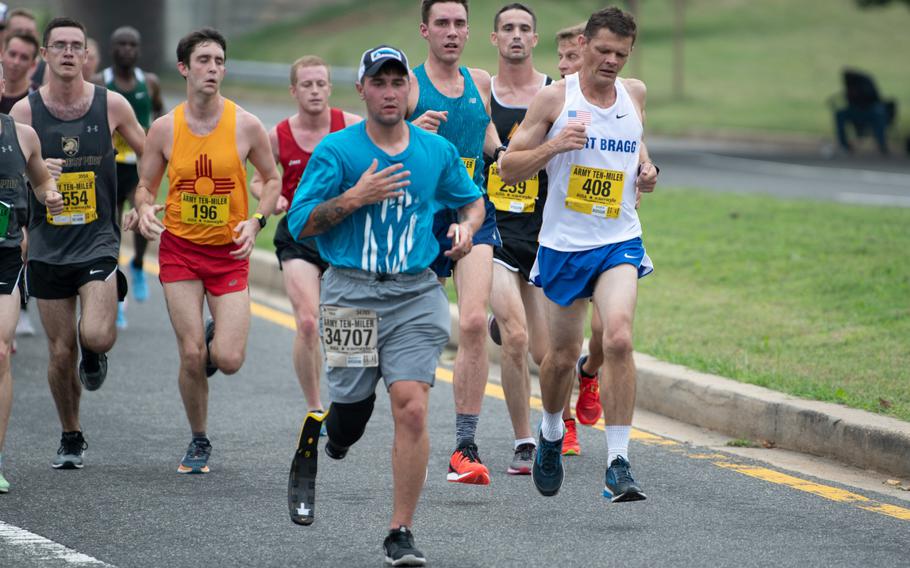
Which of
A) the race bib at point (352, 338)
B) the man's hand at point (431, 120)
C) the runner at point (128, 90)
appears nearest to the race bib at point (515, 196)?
the man's hand at point (431, 120)

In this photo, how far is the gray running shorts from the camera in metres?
6.06

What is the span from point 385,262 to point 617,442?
138 cm

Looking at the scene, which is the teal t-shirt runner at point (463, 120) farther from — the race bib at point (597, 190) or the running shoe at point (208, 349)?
the running shoe at point (208, 349)

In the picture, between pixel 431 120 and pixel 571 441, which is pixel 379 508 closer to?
pixel 571 441

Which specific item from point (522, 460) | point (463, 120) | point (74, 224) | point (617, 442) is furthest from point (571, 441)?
point (74, 224)

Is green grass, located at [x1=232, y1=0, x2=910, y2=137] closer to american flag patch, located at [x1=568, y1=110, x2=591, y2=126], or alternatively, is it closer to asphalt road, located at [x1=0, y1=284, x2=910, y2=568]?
asphalt road, located at [x1=0, y1=284, x2=910, y2=568]

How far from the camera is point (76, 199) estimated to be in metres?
8.05

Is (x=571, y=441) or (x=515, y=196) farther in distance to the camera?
(x=515, y=196)

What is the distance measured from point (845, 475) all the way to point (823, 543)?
130cm

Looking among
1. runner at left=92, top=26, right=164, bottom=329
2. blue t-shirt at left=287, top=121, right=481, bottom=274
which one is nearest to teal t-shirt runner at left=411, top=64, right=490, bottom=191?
blue t-shirt at left=287, top=121, right=481, bottom=274

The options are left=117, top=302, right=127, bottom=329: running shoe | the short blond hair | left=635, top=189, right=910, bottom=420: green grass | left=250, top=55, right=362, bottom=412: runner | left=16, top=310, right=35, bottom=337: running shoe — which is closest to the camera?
left=250, top=55, right=362, bottom=412: runner

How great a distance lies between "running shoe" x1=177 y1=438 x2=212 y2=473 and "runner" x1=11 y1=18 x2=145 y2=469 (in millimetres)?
573

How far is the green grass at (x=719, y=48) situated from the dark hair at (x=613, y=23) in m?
24.3

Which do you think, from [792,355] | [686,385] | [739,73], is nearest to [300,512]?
[686,385]
